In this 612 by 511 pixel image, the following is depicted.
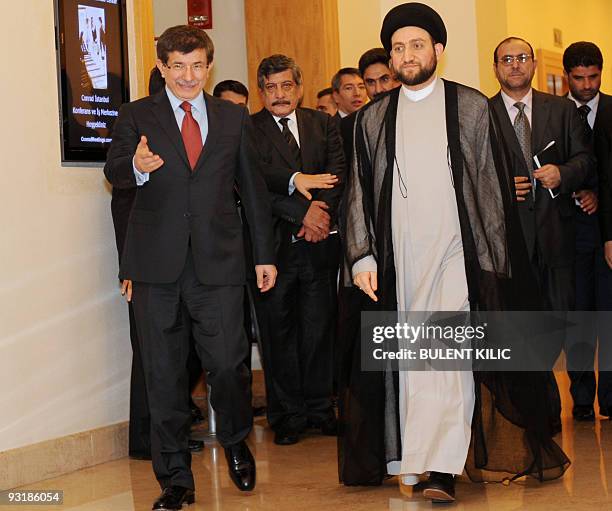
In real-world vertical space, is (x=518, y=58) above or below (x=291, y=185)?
above

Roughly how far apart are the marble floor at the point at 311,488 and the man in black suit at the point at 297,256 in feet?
1.25

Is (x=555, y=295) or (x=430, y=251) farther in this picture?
Answer: (x=555, y=295)

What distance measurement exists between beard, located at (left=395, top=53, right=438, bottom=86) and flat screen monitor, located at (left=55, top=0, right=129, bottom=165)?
171 centimetres

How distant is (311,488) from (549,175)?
197 cm

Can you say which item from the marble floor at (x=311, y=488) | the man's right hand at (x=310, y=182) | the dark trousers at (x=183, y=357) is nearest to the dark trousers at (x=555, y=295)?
the marble floor at (x=311, y=488)

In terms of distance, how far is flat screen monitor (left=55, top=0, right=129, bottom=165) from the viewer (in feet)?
17.3

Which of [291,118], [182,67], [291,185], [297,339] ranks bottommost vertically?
[297,339]

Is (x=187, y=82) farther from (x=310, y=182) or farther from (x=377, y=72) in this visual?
(x=377, y=72)

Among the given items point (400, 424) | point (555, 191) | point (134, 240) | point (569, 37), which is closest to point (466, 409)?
point (400, 424)

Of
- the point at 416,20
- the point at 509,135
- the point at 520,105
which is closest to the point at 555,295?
the point at 509,135

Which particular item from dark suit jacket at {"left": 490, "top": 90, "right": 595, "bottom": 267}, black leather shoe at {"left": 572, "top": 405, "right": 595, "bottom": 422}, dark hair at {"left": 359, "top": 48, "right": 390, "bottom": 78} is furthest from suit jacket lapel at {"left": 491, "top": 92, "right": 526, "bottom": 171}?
black leather shoe at {"left": 572, "top": 405, "right": 595, "bottom": 422}

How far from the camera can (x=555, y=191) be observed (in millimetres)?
5609

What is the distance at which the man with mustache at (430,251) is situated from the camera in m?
4.27

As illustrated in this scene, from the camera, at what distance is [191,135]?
4.41 metres
